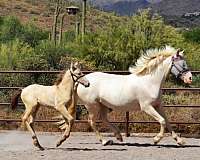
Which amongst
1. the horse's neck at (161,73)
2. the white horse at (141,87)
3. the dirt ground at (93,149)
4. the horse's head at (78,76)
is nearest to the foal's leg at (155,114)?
the white horse at (141,87)

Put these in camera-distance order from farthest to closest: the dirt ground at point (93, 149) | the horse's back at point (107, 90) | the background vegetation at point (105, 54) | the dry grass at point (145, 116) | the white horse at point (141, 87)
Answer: the background vegetation at point (105, 54)
the dry grass at point (145, 116)
the horse's back at point (107, 90)
the white horse at point (141, 87)
the dirt ground at point (93, 149)

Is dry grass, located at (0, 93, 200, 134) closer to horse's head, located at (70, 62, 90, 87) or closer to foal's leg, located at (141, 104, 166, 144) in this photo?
foal's leg, located at (141, 104, 166, 144)

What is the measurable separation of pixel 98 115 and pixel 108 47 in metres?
15.1

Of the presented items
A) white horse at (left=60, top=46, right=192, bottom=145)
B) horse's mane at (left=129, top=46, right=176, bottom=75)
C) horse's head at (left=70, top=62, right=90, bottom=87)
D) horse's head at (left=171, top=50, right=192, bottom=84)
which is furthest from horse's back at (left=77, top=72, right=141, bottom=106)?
horse's head at (left=171, top=50, right=192, bottom=84)

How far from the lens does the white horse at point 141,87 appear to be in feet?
35.1

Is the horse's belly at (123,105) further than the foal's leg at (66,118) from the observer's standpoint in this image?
Yes

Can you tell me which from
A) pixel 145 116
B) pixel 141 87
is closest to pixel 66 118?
pixel 141 87

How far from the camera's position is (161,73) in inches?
428

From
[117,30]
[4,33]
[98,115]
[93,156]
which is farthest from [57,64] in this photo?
[4,33]

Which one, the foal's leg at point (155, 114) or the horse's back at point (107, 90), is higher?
the horse's back at point (107, 90)

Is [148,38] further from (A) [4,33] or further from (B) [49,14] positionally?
(B) [49,14]

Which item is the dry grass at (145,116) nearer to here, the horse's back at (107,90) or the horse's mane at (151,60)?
the horse's back at (107,90)

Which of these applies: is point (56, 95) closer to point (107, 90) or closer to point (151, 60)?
point (107, 90)

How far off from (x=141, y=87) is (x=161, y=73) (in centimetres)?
49
